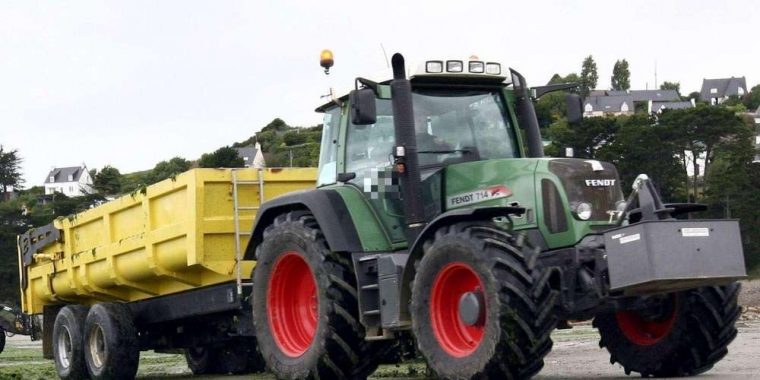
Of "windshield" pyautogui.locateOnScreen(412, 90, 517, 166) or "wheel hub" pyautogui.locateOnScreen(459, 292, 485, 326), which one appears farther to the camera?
"windshield" pyautogui.locateOnScreen(412, 90, 517, 166)

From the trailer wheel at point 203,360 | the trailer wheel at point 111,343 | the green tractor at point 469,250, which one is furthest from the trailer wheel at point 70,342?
the green tractor at point 469,250

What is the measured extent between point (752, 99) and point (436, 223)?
565ft

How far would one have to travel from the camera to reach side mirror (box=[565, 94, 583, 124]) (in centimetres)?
1113

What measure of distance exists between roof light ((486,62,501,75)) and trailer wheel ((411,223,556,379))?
75.0 inches

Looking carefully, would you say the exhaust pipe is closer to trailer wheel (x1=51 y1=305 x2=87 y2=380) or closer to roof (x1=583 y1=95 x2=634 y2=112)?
trailer wheel (x1=51 y1=305 x2=87 y2=380)

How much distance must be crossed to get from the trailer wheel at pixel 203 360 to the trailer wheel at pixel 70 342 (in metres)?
1.36

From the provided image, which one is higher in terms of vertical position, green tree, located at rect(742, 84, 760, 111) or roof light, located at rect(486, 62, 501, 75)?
green tree, located at rect(742, 84, 760, 111)

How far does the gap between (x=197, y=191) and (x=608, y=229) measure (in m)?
4.69

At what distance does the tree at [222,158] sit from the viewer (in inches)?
2593

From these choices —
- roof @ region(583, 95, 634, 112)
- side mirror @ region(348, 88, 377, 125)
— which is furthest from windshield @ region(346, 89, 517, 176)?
roof @ region(583, 95, 634, 112)

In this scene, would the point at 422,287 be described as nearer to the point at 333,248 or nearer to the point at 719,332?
the point at 333,248

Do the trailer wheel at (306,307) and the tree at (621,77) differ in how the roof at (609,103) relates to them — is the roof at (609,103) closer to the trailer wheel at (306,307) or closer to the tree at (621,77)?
the tree at (621,77)

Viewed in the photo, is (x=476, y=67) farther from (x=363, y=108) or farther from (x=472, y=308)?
(x=472, y=308)

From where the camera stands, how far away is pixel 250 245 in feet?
39.3
